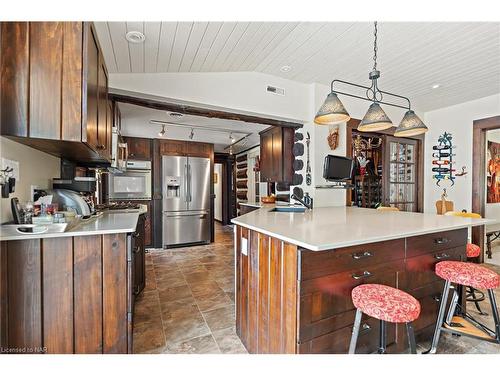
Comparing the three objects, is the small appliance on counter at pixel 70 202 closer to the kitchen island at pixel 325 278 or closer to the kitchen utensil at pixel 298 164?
the kitchen island at pixel 325 278

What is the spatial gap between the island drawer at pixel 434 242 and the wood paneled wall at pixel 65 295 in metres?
1.97

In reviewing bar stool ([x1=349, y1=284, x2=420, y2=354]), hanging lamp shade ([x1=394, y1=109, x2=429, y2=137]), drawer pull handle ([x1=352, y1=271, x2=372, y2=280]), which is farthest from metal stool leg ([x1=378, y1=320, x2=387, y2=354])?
hanging lamp shade ([x1=394, y1=109, x2=429, y2=137])

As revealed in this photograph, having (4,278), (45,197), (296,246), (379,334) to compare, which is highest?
(45,197)

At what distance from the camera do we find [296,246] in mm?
1316

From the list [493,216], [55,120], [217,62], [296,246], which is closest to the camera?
[296,246]

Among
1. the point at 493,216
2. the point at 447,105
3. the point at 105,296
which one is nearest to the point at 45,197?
the point at 105,296

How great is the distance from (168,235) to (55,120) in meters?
3.84

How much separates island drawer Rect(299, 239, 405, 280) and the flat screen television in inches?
59.6

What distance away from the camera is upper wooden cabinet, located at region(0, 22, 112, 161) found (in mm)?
1387

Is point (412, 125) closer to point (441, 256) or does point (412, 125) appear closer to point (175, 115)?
point (441, 256)

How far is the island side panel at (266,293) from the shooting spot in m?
1.35

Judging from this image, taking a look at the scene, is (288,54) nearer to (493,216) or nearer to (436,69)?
(436,69)

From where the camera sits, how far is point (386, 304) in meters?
1.23

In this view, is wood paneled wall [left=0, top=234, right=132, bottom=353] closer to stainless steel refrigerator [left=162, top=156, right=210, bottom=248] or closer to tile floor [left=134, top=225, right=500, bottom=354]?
tile floor [left=134, top=225, right=500, bottom=354]
